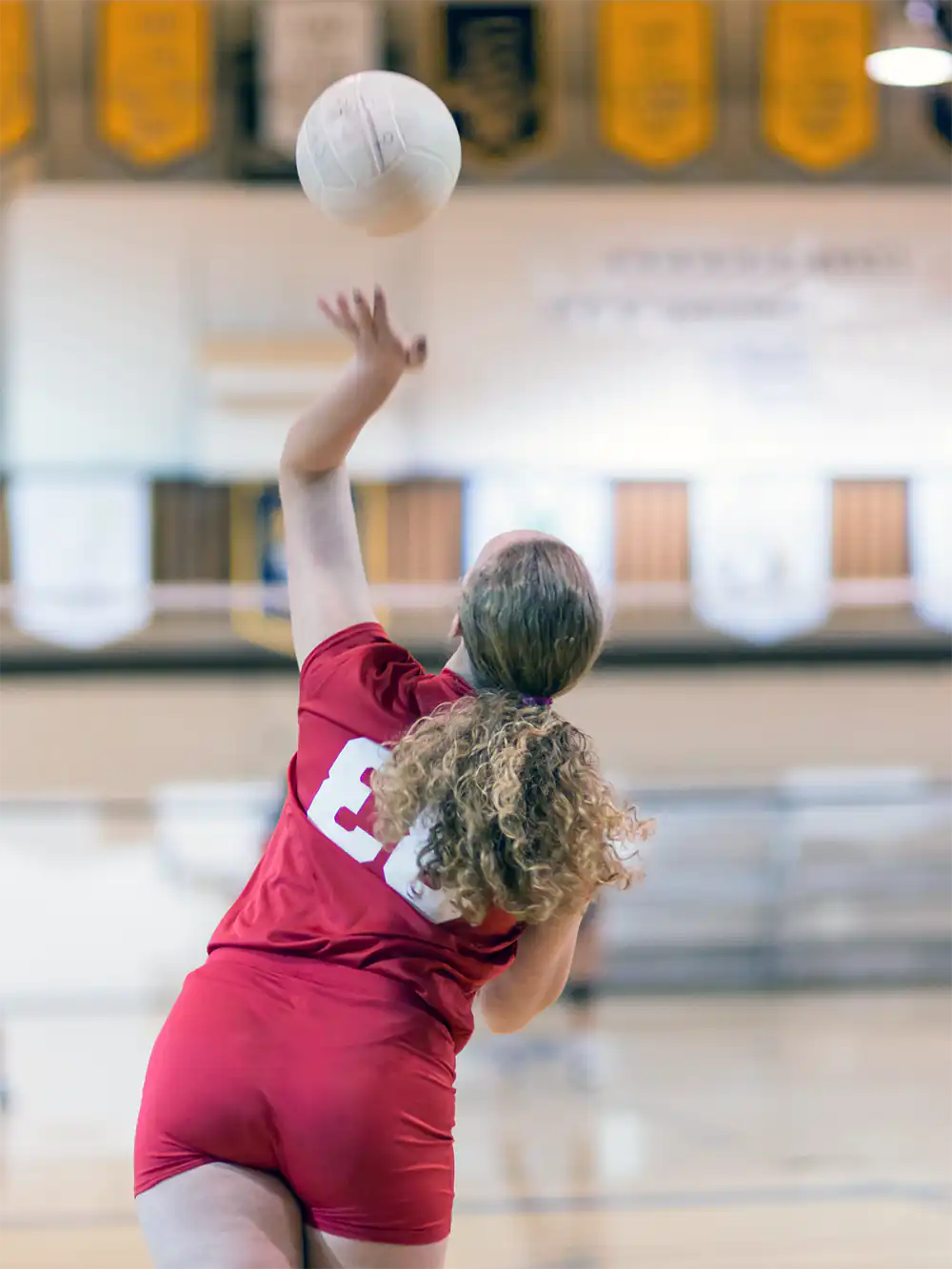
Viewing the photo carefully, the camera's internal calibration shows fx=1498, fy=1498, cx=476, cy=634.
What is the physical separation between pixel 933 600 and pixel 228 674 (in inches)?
179

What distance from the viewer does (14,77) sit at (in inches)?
360

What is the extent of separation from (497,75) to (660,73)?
3.30ft

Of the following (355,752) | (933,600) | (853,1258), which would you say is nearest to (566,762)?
(355,752)

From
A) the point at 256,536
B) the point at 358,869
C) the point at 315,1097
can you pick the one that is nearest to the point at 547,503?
the point at 256,536

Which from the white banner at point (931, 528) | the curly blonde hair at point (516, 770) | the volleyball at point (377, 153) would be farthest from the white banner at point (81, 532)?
the curly blonde hair at point (516, 770)

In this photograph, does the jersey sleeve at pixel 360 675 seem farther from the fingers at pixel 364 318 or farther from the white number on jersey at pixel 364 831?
the fingers at pixel 364 318

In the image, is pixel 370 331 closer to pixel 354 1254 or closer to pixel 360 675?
pixel 360 675

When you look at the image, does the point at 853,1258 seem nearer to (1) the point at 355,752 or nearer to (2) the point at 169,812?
(1) the point at 355,752

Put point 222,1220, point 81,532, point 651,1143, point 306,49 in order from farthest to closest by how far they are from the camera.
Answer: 1. point 81,532
2. point 306,49
3. point 651,1143
4. point 222,1220

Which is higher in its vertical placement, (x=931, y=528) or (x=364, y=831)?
(x=931, y=528)

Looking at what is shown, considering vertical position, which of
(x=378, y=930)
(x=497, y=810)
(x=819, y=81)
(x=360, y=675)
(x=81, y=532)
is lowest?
(x=378, y=930)

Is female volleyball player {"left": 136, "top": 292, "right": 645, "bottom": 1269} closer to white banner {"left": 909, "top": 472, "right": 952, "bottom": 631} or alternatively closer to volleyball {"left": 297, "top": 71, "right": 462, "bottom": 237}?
volleyball {"left": 297, "top": 71, "right": 462, "bottom": 237}

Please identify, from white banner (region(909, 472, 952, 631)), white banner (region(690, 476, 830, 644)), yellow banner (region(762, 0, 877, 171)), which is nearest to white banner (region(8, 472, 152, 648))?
white banner (region(690, 476, 830, 644))

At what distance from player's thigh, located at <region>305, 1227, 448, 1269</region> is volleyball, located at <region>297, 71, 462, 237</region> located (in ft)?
4.48
